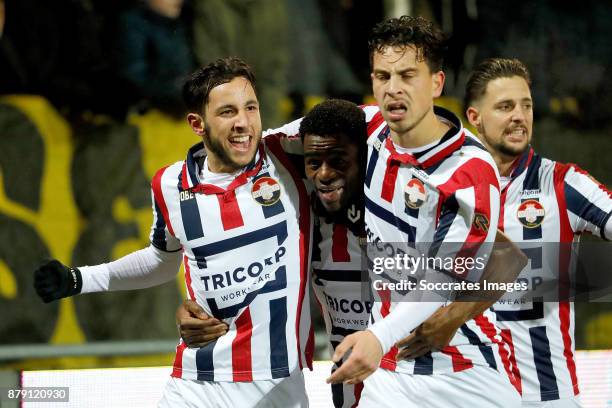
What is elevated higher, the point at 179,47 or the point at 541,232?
the point at 179,47

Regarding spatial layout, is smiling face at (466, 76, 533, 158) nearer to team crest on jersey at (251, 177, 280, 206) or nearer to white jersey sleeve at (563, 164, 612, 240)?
white jersey sleeve at (563, 164, 612, 240)

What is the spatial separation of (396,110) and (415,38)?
269 mm

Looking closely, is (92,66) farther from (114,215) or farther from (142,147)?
(114,215)

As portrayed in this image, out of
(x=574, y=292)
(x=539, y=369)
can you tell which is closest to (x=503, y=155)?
(x=574, y=292)

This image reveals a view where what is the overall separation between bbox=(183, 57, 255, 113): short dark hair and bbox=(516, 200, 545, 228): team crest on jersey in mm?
1362

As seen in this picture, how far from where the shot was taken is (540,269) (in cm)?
407

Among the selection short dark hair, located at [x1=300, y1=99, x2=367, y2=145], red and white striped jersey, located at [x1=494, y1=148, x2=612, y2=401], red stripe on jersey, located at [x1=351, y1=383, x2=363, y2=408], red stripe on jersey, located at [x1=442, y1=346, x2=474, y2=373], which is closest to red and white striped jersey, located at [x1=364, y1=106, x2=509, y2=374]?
red stripe on jersey, located at [x1=442, y1=346, x2=474, y2=373]

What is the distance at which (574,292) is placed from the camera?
13.7ft

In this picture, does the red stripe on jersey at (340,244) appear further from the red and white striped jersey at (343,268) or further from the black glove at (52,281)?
the black glove at (52,281)

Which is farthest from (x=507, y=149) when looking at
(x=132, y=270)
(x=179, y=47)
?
(x=179, y=47)

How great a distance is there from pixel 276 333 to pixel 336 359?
0.73 metres

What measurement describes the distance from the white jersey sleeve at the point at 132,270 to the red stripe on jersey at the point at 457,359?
124 centimetres

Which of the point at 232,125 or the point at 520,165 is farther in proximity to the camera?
the point at 520,165

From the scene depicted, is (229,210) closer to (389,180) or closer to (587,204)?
(389,180)
